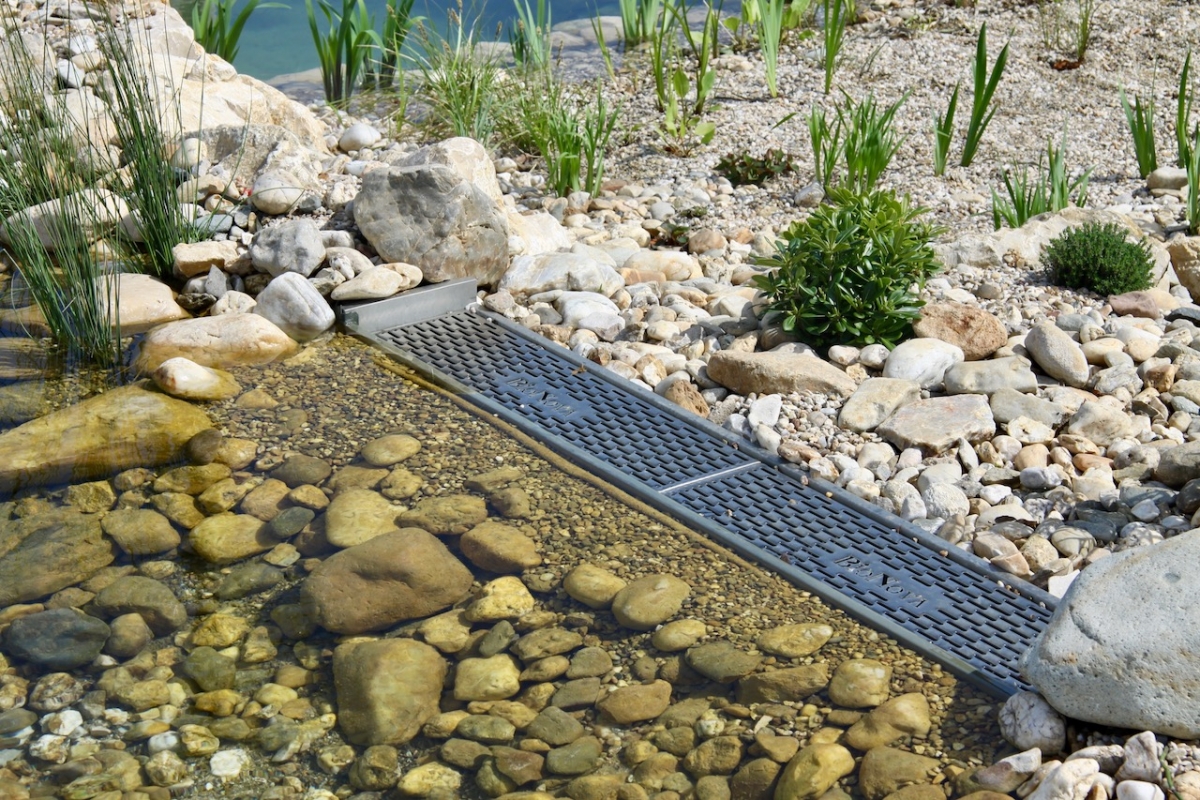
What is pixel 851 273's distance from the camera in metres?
3.55

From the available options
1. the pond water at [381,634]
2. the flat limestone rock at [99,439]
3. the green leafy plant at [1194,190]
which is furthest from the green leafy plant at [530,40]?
the pond water at [381,634]

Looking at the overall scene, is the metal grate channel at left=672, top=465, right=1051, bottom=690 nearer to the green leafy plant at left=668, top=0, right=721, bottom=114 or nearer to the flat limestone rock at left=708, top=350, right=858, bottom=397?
the flat limestone rock at left=708, top=350, right=858, bottom=397

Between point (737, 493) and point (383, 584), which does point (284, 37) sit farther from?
point (383, 584)

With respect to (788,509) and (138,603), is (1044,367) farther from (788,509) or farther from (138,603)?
(138,603)

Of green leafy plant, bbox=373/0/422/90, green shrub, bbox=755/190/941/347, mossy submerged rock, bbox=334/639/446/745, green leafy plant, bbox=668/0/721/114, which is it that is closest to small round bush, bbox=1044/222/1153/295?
green shrub, bbox=755/190/941/347

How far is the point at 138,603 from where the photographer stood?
8.09 ft

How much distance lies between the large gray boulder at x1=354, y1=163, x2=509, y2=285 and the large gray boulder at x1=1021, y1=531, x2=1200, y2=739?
2.49 m

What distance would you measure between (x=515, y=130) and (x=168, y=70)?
65.2 inches

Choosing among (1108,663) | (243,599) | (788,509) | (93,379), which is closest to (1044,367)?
(788,509)

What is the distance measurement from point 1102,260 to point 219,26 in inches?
201

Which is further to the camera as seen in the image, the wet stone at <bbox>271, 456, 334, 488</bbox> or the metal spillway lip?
the wet stone at <bbox>271, 456, 334, 488</bbox>

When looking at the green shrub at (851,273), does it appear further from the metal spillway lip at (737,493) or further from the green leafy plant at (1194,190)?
the green leafy plant at (1194,190)

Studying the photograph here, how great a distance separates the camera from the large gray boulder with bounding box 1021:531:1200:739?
192cm

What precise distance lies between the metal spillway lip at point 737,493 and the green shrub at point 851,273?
63cm
